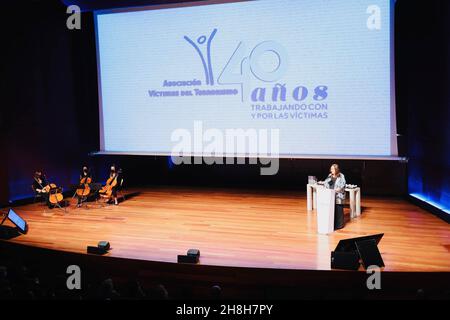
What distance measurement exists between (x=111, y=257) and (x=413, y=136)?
14.2 feet

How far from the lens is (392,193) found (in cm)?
635

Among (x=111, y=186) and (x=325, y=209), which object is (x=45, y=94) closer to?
(x=111, y=186)

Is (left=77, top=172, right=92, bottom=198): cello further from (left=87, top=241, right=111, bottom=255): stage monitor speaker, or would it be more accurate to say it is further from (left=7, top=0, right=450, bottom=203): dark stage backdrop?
(left=87, top=241, right=111, bottom=255): stage monitor speaker

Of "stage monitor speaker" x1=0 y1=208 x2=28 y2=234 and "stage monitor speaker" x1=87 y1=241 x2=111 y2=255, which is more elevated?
"stage monitor speaker" x1=0 y1=208 x2=28 y2=234

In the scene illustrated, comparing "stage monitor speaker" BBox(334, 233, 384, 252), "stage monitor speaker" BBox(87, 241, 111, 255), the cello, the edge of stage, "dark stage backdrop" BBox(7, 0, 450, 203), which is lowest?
the edge of stage

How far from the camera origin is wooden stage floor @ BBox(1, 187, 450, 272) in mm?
3596

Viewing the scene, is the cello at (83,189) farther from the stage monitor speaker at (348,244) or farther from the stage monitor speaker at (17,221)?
the stage monitor speaker at (348,244)

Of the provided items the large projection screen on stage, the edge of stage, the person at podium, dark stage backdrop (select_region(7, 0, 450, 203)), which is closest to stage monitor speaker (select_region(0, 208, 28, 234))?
the edge of stage

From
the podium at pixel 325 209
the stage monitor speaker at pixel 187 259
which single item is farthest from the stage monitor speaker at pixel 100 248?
the podium at pixel 325 209

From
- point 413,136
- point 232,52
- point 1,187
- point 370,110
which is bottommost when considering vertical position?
point 1,187

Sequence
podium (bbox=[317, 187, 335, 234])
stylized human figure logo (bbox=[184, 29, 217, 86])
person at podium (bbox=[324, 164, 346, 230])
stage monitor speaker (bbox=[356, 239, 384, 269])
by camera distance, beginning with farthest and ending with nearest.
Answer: stylized human figure logo (bbox=[184, 29, 217, 86])
person at podium (bbox=[324, 164, 346, 230])
podium (bbox=[317, 187, 335, 234])
stage monitor speaker (bbox=[356, 239, 384, 269])

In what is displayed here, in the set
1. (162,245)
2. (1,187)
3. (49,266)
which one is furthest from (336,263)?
(1,187)

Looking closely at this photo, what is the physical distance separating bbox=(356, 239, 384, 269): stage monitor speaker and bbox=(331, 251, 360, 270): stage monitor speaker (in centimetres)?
5
